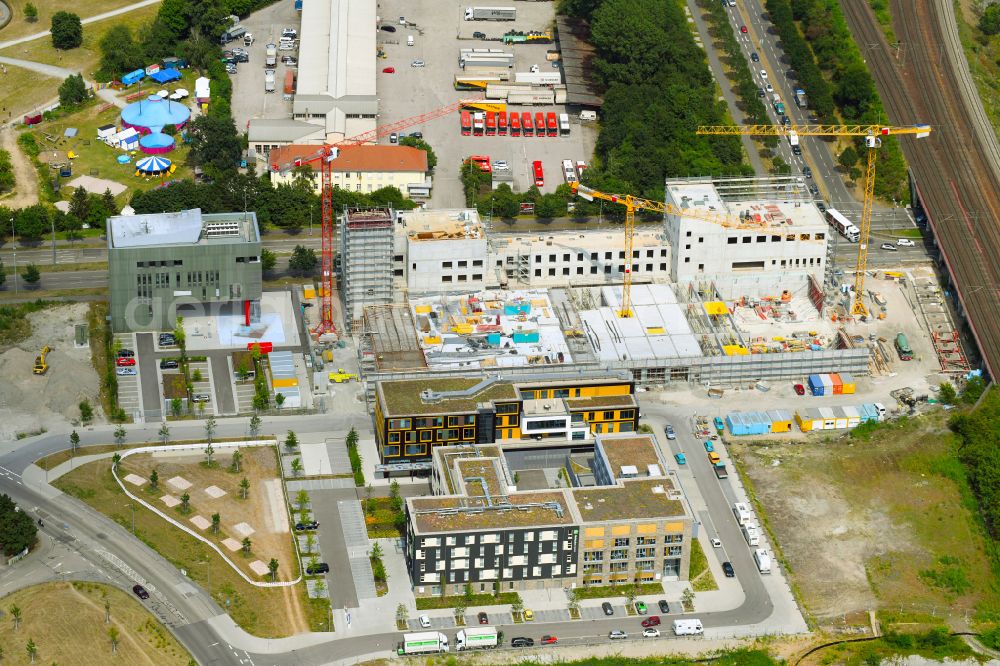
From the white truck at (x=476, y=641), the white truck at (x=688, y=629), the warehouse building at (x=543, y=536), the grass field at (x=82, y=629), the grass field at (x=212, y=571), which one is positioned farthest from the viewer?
the warehouse building at (x=543, y=536)

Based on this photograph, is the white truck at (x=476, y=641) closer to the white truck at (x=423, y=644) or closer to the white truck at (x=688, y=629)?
the white truck at (x=423, y=644)

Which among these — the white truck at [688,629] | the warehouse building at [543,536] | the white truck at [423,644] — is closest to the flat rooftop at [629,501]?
the warehouse building at [543,536]

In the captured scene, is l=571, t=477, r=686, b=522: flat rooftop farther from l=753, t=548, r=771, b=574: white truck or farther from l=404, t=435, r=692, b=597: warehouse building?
l=753, t=548, r=771, b=574: white truck

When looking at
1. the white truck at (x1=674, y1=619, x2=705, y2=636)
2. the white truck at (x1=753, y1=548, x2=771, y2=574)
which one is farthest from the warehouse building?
the white truck at (x1=674, y1=619, x2=705, y2=636)

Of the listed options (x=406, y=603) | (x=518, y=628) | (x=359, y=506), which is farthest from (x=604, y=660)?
(x=359, y=506)

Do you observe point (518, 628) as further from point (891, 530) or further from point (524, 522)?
point (891, 530)

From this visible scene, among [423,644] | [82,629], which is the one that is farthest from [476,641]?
[82,629]
